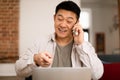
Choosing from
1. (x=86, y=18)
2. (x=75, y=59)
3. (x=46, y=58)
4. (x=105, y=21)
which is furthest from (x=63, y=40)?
(x=105, y=21)

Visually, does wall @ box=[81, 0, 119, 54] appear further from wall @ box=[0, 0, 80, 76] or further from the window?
wall @ box=[0, 0, 80, 76]

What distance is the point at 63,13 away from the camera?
1157 mm

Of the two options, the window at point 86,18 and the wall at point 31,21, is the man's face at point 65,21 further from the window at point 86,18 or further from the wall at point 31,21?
the window at point 86,18

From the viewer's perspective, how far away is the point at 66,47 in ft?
4.13

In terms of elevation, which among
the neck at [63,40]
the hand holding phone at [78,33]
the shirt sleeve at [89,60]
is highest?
the hand holding phone at [78,33]

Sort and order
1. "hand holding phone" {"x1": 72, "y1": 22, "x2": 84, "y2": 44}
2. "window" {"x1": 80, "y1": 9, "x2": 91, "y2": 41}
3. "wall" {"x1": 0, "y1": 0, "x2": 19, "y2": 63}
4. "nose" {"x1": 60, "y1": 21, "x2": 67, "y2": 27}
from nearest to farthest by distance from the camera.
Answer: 1. "hand holding phone" {"x1": 72, "y1": 22, "x2": 84, "y2": 44}
2. "nose" {"x1": 60, "y1": 21, "x2": 67, "y2": 27}
3. "wall" {"x1": 0, "y1": 0, "x2": 19, "y2": 63}
4. "window" {"x1": 80, "y1": 9, "x2": 91, "y2": 41}

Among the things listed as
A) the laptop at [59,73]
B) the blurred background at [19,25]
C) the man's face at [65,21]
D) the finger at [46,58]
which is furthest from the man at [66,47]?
the blurred background at [19,25]

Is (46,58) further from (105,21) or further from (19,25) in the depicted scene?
(105,21)

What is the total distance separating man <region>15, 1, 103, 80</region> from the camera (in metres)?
1.08

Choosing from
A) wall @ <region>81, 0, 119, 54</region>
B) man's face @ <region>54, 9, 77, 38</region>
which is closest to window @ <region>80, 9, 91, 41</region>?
wall @ <region>81, 0, 119, 54</region>

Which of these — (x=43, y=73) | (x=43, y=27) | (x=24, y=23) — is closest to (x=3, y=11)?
(x=24, y=23)

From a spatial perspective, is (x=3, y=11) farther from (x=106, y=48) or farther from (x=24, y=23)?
(x=106, y=48)

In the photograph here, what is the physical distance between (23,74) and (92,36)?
22.3 feet

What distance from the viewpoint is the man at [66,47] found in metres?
1.08
